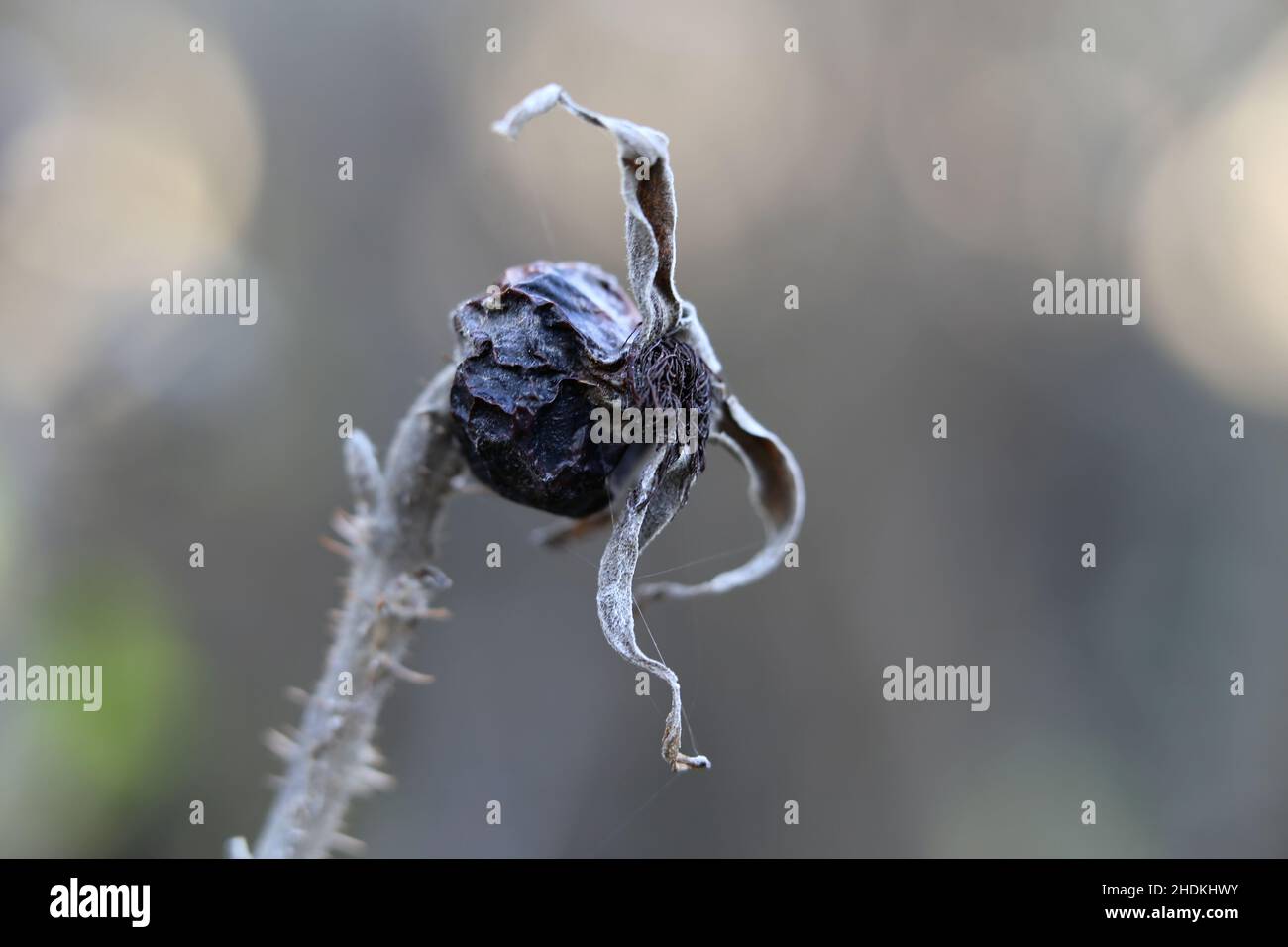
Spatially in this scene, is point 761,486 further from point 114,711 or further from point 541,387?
point 114,711

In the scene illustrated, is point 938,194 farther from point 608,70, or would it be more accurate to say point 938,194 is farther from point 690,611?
point 690,611

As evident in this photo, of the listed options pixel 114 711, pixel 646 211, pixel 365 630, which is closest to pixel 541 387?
pixel 646 211

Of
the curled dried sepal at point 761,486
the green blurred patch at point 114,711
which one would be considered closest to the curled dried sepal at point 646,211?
the curled dried sepal at point 761,486

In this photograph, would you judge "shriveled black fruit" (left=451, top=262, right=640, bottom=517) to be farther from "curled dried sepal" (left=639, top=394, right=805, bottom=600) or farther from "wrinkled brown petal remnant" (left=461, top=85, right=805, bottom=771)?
"curled dried sepal" (left=639, top=394, right=805, bottom=600)

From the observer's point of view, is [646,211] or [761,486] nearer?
[646,211]

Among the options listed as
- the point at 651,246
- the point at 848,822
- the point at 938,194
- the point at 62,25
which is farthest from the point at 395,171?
the point at 848,822

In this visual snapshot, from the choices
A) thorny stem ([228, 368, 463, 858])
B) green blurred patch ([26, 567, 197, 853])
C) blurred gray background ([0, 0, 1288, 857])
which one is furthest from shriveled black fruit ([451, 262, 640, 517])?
green blurred patch ([26, 567, 197, 853])
